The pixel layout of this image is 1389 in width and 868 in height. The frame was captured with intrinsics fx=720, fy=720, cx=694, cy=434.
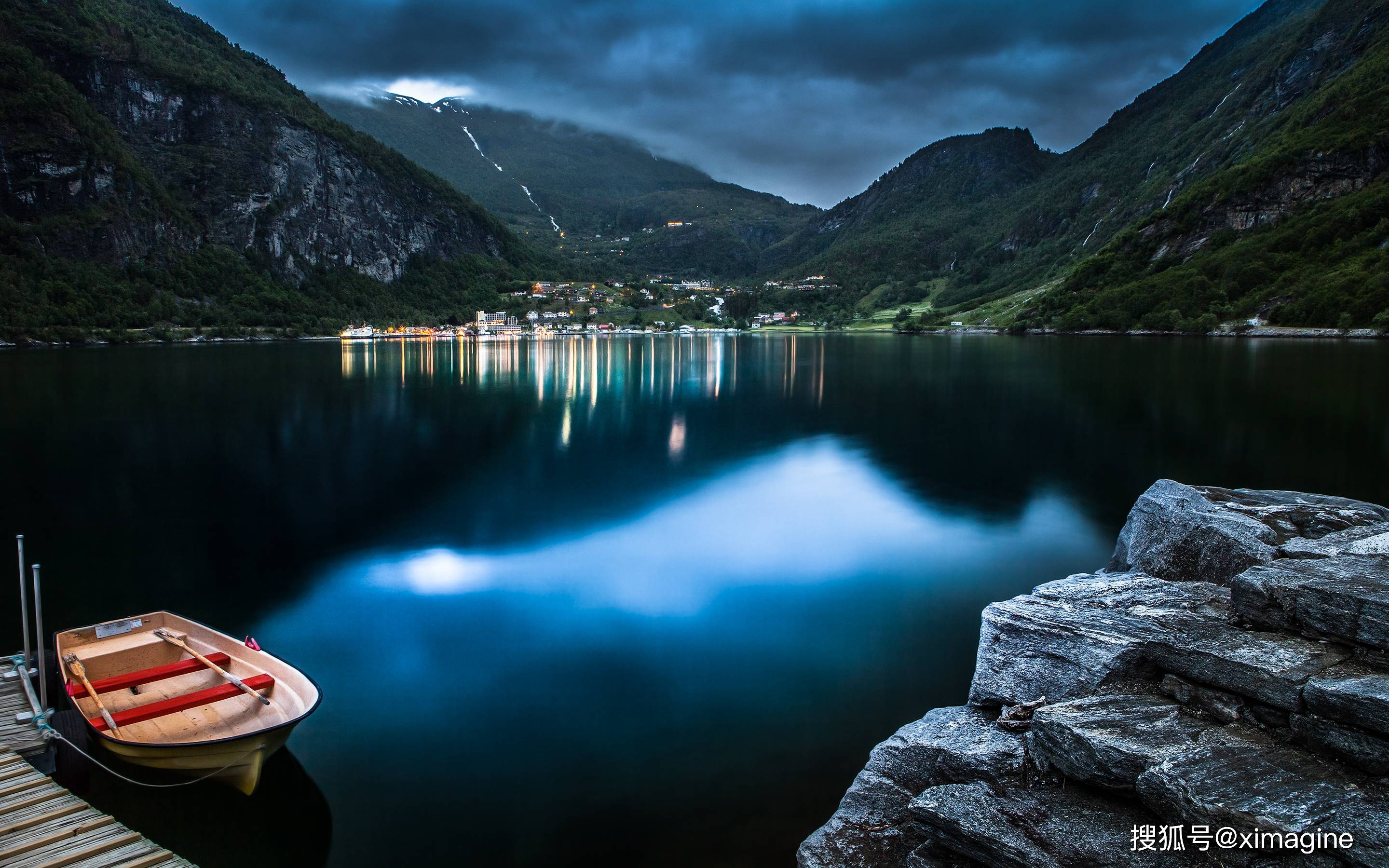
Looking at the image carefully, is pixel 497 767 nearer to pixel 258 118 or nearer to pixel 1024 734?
pixel 1024 734

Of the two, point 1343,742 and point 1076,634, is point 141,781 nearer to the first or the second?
point 1076,634

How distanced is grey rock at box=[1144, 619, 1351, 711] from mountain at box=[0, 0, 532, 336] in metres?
129

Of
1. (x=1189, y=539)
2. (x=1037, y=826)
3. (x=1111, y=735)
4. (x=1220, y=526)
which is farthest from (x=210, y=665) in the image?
(x=1220, y=526)

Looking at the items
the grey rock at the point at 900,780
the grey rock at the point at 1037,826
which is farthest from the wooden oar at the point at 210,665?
the grey rock at the point at 1037,826

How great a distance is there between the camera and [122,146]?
14388 centimetres

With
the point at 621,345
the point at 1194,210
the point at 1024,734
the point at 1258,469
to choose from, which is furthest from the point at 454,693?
the point at 1194,210

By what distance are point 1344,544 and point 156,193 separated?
18646 centimetres

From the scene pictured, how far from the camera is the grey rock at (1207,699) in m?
5.15

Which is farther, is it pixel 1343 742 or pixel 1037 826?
pixel 1037 826

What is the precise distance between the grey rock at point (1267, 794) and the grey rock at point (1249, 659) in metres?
0.40

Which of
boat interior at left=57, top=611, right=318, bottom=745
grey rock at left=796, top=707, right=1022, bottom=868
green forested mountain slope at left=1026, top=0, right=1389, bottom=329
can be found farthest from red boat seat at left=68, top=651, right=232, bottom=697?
green forested mountain slope at left=1026, top=0, right=1389, bottom=329

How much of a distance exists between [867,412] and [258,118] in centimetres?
19934

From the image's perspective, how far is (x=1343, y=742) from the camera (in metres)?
4.38

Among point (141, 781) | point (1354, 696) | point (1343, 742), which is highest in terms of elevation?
point (1354, 696)
